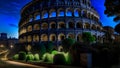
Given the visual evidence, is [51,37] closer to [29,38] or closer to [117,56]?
[29,38]

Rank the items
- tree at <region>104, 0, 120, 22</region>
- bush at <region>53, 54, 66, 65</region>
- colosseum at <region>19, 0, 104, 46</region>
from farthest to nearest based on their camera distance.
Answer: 1. colosseum at <region>19, 0, 104, 46</region>
2. bush at <region>53, 54, 66, 65</region>
3. tree at <region>104, 0, 120, 22</region>

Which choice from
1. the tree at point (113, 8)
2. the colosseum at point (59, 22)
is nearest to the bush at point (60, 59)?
the tree at point (113, 8)

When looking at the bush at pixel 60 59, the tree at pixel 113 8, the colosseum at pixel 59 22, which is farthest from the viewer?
the colosseum at pixel 59 22

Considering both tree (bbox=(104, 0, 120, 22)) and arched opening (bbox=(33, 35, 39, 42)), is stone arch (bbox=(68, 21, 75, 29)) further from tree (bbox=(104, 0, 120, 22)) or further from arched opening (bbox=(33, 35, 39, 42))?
tree (bbox=(104, 0, 120, 22))

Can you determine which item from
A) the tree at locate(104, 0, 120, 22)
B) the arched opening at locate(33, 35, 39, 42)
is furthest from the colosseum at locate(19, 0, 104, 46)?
the tree at locate(104, 0, 120, 22)

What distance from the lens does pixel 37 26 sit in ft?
234

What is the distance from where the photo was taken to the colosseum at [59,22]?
63.5 metres

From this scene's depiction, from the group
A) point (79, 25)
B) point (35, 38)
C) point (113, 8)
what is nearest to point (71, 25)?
point (79, 25)

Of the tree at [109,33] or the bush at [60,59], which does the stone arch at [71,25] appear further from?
the bush at [60,59]

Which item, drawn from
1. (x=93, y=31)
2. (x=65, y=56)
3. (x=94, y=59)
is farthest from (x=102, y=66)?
(x=93, y=31)

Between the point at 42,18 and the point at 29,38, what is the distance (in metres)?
8.70

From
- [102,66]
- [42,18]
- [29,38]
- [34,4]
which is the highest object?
[34,4]

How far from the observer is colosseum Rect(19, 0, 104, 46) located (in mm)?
63500

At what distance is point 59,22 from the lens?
64250mm
